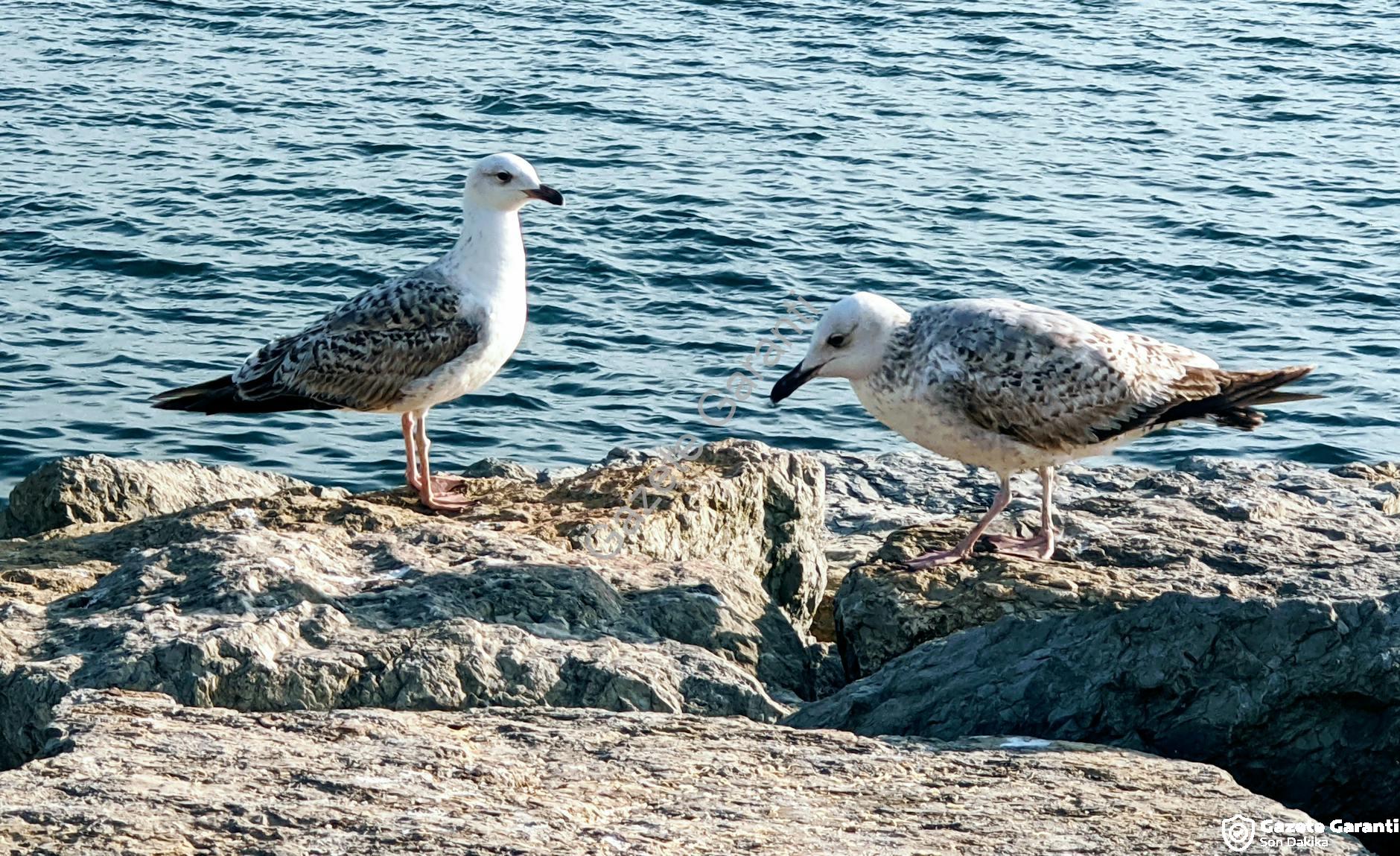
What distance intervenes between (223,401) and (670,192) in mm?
9385

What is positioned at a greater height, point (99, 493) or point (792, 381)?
point (792, 381)

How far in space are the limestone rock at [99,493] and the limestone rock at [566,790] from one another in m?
4.21

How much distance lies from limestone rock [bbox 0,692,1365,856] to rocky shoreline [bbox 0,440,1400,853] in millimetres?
13

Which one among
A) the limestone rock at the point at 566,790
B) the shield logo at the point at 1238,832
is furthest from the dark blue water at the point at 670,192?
the shield logo at the point at 1238,832

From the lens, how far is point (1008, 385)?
25.4 ft

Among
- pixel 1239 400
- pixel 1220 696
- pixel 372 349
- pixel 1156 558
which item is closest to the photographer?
pixel 1220 696

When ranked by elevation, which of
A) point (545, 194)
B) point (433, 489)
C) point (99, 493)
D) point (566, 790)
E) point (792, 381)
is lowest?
point (99, 493)

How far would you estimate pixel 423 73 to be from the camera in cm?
2206

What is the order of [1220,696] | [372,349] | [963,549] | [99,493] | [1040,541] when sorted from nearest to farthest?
[1220,696]
[963,549]
[1040,541]
[372,349]
[99,493]

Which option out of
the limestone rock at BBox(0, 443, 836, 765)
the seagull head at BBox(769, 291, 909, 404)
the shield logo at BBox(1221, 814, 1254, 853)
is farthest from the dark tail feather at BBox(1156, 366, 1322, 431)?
the shield logo at BBox(1221, 814, 1254, 853)

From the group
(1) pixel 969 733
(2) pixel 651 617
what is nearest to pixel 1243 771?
(1) pixel 969 733

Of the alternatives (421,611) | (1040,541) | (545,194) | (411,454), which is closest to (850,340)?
(1040,541)

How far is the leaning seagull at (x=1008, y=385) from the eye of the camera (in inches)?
305

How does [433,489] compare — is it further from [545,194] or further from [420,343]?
[545,194]
